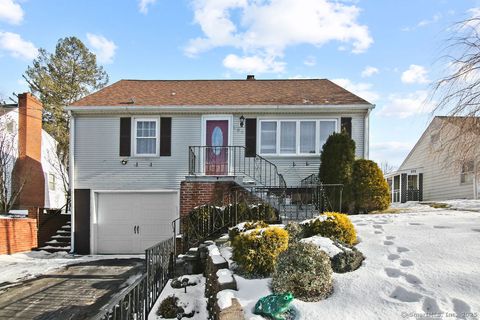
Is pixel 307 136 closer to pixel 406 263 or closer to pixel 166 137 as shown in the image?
pixel 166 137

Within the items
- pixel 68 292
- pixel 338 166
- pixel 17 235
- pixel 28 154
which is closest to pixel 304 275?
pixel 68 292

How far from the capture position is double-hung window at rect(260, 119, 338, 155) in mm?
13156

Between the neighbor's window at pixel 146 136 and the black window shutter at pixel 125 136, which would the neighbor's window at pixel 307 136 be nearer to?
the neighbor's window at pixel 146 136

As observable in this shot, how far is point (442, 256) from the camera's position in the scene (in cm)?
539

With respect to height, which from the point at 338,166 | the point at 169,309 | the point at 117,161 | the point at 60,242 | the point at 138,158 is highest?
the point at 138,158

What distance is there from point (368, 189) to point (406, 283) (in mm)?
7147

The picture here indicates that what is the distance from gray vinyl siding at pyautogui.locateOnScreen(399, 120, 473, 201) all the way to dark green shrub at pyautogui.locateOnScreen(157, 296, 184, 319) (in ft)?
Answer: 46.1

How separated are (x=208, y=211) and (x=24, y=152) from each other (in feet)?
44.1

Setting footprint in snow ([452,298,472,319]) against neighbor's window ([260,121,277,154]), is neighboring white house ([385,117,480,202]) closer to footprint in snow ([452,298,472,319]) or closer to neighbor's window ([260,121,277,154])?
neighbor's window ([260,121,277,154])

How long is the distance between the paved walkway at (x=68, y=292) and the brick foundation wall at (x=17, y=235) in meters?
3.15

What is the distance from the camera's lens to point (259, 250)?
571 centimetres

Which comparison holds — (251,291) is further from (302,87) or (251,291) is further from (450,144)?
(302,87)

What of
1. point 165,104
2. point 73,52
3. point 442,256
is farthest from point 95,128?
point 73,52

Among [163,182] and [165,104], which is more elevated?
[165,104]
